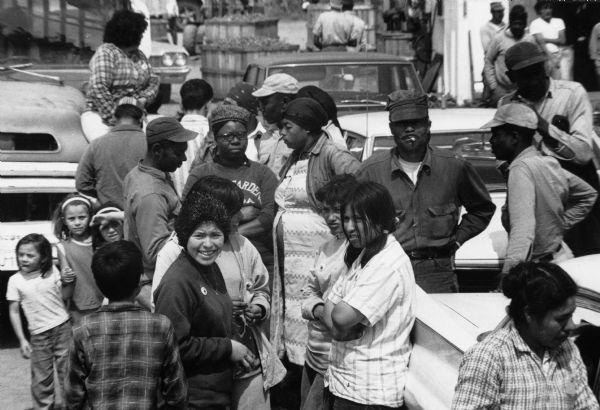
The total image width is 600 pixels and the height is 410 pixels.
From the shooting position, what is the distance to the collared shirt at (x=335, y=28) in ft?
51.4

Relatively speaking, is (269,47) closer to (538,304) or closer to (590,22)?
(590,22)

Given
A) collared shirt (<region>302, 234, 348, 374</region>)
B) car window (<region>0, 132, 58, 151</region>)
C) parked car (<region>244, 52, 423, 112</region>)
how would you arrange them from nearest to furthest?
collared shirt (<region>302, 234, 348, 374</region>)
car window (<region>0, 132, 58, 151</region>)
parked car (<region>244, 52, 423, 112</region>)

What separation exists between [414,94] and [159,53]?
1459 centimetres

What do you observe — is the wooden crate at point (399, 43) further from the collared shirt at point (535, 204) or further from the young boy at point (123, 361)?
the young boy at point (123, 361)

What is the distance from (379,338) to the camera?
165 inches

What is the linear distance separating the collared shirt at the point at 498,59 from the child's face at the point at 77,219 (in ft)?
25.6

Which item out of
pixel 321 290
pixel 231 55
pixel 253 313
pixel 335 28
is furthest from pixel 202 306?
pixel 231 55

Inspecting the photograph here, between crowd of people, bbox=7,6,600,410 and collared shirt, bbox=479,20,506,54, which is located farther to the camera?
collared shirt, bbox=479,20,506,54

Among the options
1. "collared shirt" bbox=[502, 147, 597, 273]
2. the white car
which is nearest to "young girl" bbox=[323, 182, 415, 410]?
"collared shirt" bbox=[502, 147, 597, 273]

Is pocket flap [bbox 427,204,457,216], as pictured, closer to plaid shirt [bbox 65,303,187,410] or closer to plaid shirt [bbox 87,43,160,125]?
plaid shirt [bbox 65,303,187,410]

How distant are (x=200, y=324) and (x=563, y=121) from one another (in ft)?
8.57

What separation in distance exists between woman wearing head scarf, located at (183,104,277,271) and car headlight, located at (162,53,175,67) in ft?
44.1

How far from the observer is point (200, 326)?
4.48 m

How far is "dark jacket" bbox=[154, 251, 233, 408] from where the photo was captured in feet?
14.3
